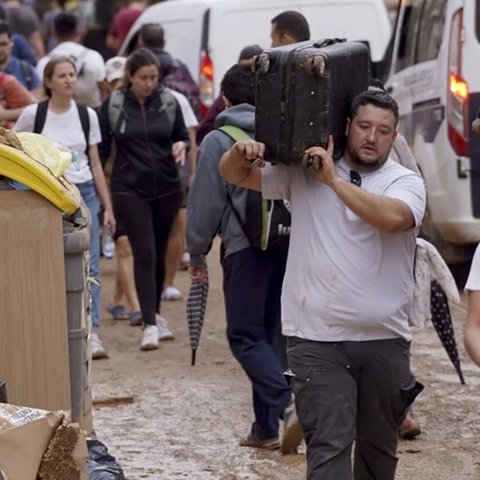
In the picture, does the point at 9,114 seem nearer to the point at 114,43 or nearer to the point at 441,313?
the point at 441,313

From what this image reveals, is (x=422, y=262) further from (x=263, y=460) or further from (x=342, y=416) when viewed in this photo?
(x=342, y=416)

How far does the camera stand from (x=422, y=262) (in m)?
7.07

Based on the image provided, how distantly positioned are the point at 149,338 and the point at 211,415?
1829 millimetres

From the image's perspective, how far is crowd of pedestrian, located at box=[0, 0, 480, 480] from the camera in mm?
5449

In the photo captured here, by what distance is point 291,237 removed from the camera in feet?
18.6

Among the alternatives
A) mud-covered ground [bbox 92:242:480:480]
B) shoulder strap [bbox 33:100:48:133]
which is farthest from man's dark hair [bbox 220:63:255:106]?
shoulder strap [bbox 33:100:48:133]

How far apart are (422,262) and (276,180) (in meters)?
1.59

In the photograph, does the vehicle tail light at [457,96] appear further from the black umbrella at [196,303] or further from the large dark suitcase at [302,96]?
the large dark suitcase at [302,96]

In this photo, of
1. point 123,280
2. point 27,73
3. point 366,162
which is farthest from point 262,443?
point 27,73

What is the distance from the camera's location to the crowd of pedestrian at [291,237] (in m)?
5.45

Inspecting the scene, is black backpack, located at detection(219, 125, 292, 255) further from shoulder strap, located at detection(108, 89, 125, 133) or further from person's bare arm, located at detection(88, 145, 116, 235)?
shoulder strap, located at detection(108, 89, 125, 133)

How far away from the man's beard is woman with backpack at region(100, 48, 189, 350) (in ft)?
14.3

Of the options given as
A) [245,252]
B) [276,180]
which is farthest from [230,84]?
[276,180]

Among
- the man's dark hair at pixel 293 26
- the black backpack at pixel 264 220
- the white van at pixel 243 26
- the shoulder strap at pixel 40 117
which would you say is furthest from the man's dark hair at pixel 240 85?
the white van at pixel 243 26
